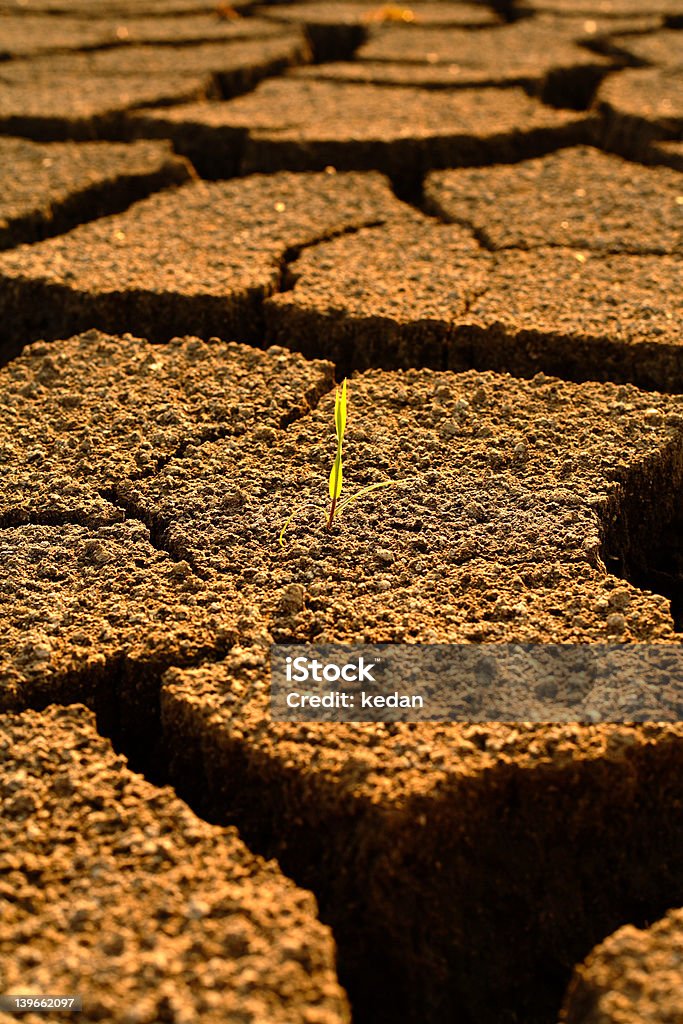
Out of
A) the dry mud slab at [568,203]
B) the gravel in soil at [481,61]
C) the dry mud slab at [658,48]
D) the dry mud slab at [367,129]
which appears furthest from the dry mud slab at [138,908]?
the dry mud slab at [658,48]

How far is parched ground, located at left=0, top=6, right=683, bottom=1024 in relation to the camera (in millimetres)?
982

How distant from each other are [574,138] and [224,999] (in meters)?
2.41

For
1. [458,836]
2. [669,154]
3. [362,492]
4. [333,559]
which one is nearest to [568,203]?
[669,154]

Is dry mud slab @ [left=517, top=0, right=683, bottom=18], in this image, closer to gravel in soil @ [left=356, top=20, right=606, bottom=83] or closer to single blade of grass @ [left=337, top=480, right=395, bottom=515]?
gravel in soil @ [left=356, top=20, right=606, bottom=83]

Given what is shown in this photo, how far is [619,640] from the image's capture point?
1.20 meters

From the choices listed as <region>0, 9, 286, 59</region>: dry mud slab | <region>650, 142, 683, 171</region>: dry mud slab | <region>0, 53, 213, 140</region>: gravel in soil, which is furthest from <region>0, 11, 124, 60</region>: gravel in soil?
<region>650, 142, 683, 171</region>: dry mud slab

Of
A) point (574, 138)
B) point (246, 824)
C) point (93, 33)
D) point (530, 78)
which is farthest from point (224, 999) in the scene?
point (93, 33)

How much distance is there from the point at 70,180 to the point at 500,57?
5.12 feet

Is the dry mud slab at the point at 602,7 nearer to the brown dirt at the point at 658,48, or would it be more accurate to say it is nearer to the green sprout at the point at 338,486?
the brown dirt at the point at 658,48

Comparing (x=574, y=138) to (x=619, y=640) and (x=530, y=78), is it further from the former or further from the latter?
(x=619, y=640)

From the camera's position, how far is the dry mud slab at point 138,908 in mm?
875

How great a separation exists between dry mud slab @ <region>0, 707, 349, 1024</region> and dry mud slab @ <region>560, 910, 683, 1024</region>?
0.62 ft

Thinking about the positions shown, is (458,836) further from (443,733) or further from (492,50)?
(492,50)

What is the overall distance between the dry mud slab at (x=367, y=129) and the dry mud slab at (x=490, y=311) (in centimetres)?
61
